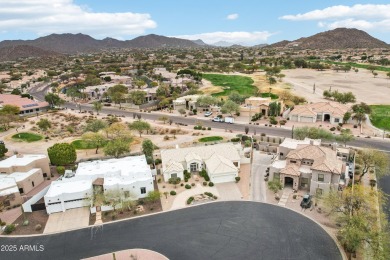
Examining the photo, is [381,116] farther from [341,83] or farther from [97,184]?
[97,184]

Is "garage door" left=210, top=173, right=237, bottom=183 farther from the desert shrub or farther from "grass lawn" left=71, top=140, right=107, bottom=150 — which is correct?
"grass lawn" left=71, top=140, right=107, bottom=150

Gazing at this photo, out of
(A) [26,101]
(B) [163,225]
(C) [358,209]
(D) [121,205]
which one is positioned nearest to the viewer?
(C) [358,209]

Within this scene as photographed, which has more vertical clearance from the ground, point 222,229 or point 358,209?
point 358,209

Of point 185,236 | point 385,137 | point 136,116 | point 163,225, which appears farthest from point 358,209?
point 136,116

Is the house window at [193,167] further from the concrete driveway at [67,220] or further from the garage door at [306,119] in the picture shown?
the garage door at [306,119]

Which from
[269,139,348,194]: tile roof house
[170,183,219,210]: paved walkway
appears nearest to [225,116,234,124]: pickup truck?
[269,139,348,194]: tile roof house

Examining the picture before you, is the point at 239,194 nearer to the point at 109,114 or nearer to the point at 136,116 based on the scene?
the point at 136,116

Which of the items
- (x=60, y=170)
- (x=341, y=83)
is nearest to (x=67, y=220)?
(x=60, y=170)
